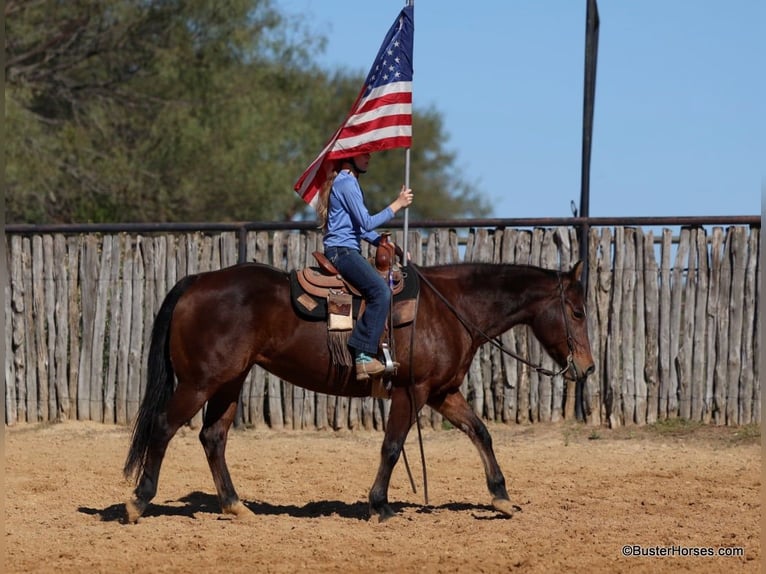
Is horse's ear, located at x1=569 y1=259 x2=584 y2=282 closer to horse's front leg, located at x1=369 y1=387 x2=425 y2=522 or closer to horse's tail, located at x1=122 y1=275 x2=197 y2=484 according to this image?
horse's front leg, located at x1=369 y1=387 x2=425 y2=522

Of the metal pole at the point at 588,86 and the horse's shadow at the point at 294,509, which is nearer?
the horse's shadow at the point at 294,509

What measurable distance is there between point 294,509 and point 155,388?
1.45m

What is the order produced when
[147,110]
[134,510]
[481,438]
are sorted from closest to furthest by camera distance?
[134,510] → [481,438] → [147,110]

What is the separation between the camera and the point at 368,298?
760 centimetres

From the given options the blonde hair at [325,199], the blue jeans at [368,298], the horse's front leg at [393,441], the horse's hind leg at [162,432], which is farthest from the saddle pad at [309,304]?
the horse's hind leg at [162,432]

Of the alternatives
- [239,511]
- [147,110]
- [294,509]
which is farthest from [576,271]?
[147,110]

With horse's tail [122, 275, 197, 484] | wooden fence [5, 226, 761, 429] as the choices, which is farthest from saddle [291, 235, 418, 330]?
wooden fence [5, 226, 761, 429]

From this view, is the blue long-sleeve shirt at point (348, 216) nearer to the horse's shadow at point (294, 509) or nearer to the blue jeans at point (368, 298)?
the blue jeans at point (368, 298)

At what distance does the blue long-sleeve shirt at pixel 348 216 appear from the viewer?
7.45 meters

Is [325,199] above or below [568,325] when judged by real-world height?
above

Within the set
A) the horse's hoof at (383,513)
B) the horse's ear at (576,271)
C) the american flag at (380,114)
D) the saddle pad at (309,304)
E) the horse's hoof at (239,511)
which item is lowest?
the horse's hoof at (239,511)

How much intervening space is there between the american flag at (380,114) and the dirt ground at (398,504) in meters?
2.55

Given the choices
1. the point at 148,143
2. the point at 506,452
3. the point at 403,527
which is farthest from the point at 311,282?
the point at 148,143

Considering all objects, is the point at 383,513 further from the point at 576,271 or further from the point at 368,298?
the point at 576,271
